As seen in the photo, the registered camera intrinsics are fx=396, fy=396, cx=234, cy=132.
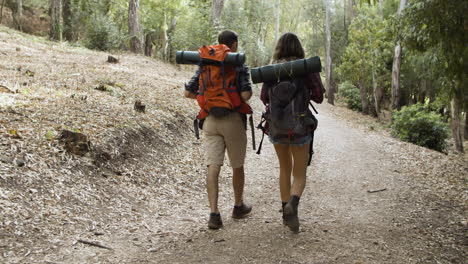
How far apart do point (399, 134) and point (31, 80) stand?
495 inches

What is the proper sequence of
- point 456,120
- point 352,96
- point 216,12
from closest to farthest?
point 456,120, point 216,12, point 352,96

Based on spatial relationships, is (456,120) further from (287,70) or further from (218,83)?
(218,83)

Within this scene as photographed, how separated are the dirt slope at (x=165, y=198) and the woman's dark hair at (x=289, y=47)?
185 cm

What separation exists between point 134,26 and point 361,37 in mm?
13173

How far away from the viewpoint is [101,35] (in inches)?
773

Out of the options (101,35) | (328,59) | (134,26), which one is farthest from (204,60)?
(328,59)

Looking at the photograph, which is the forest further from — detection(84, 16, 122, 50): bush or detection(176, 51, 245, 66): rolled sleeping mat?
detection(176, 51, 245, 66): rolled sleeping mat

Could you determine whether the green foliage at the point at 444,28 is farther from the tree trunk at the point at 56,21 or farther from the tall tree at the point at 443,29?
the tree trunk at the point at 56,21

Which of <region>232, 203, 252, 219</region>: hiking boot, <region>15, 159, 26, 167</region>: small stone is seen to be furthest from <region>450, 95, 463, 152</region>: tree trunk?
<region>15, 159, 26, 167</region>: small stone

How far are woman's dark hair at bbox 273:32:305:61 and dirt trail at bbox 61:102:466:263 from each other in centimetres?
185

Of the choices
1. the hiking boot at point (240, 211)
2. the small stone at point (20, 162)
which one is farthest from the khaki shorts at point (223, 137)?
the small stone at point (20, 162)

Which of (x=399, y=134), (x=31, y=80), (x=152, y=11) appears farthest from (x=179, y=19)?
(x=31, y=80)

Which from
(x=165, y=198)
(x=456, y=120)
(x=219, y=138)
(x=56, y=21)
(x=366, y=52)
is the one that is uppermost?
(x=56, y=21)

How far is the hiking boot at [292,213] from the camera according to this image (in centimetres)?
393
